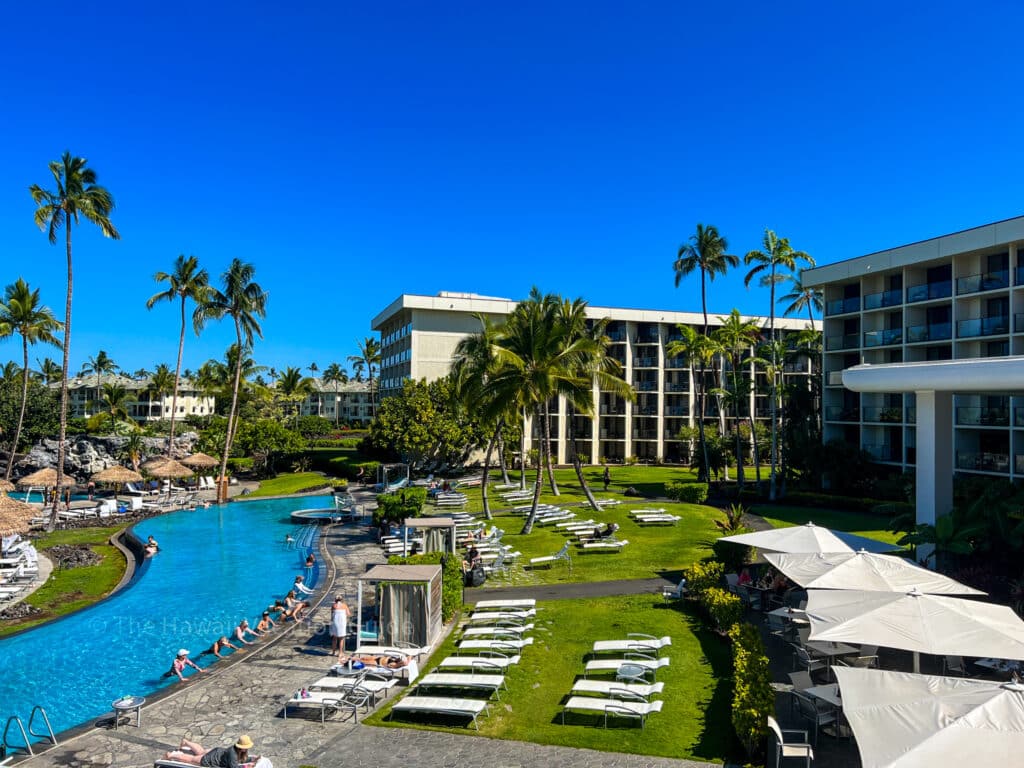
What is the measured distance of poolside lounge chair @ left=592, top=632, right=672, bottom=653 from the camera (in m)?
13.9

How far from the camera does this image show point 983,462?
32500 mm

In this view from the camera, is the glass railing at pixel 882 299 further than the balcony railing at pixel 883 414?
Yes

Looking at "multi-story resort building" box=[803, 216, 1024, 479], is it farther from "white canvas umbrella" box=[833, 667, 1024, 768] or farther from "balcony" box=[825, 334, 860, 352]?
"white canvas umbrella" box=[833, 667, 1024, 768]

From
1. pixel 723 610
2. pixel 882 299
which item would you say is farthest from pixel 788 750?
pixel 882 299

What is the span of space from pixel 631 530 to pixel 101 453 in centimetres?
4367

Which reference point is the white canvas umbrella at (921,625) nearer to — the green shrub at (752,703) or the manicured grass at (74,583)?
the green shrub at (752,703)

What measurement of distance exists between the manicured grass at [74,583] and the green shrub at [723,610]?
1759cm

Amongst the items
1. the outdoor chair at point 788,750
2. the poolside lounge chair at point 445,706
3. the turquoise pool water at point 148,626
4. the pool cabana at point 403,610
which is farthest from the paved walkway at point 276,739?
the turquoise pool water at point 148,626

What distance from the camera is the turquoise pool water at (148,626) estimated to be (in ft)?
47.5

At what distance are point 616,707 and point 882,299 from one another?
37.0m

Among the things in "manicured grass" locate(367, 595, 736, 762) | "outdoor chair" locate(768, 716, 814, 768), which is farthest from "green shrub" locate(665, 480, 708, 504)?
"outdoor chair" locate(768, 716, 814, 768)

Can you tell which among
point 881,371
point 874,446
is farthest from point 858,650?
point 874,446

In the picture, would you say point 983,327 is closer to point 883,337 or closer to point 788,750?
point 883,337

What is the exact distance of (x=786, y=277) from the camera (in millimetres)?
42344
